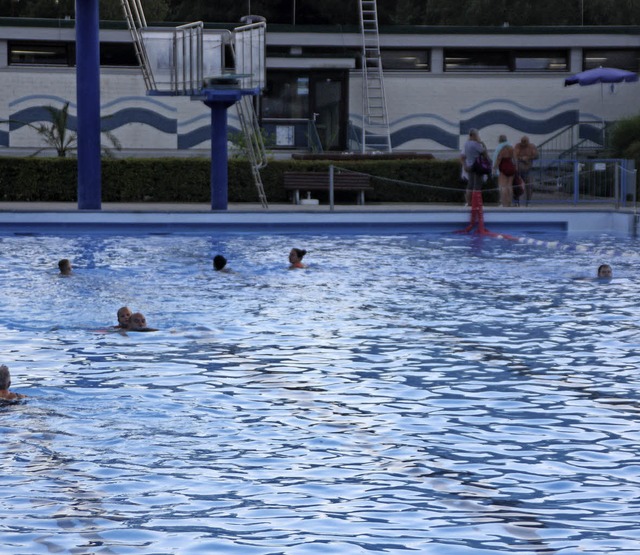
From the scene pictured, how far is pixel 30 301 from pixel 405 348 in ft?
17.9

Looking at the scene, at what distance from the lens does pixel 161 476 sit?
7.96m

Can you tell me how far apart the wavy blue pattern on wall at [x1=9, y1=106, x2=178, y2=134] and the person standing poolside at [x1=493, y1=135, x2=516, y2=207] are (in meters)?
10.2

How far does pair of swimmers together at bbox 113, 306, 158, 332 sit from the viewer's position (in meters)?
13.2

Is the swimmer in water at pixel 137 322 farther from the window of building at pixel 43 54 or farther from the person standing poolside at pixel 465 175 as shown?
the window of building at pixel 43 54

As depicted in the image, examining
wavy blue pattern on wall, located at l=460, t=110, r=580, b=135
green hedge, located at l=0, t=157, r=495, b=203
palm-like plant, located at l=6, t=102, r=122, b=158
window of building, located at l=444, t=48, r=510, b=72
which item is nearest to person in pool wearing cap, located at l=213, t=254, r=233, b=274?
green hedge, located at l=0, t=157, r=495, b=203

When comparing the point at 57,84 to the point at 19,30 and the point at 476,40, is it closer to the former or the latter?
the point at 19,30

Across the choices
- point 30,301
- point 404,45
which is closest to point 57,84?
point 404,45

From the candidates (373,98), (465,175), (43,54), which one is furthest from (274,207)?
(43,54)

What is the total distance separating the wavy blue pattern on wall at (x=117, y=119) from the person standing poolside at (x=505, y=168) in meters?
10.2

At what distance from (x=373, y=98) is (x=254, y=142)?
6175mm

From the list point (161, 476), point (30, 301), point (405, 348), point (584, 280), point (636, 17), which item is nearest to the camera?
point (161, 476)

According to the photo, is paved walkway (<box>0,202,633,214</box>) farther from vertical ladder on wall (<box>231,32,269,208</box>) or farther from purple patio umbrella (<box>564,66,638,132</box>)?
purple patio umbrella (<box>564,66,638,132</box>)

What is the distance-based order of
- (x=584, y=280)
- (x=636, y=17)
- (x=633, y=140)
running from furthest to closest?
(x=636, y=17) < (x=633, y=140) < (x=584, y=280)

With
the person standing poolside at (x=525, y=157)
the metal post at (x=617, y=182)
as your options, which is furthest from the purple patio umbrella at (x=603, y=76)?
the metal post at (x=617, y=182)
